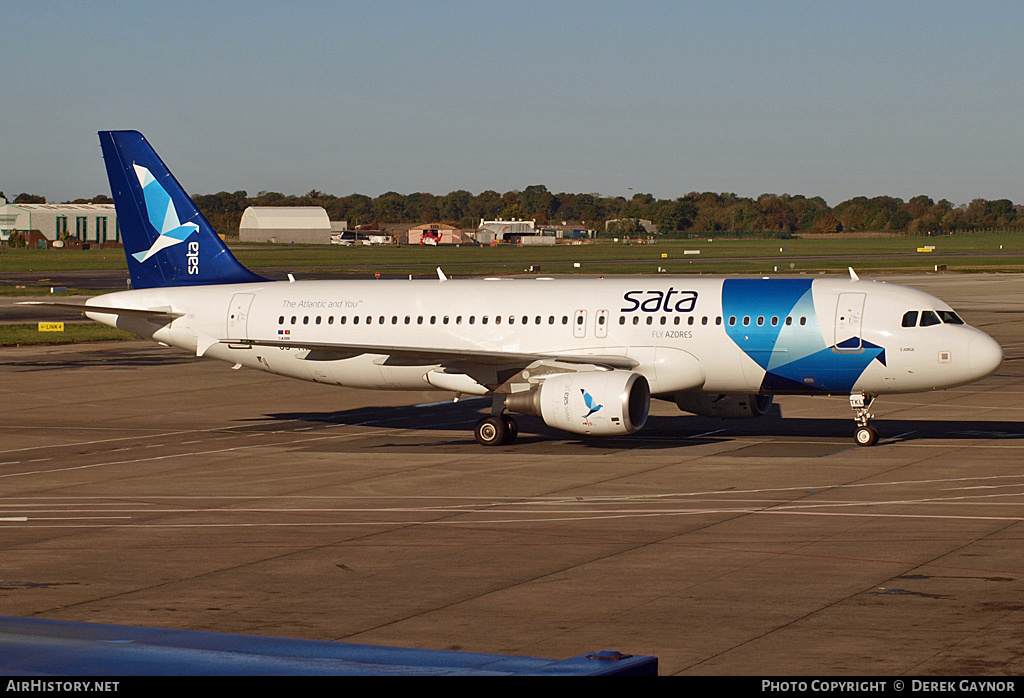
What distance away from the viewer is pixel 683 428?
39.5 m

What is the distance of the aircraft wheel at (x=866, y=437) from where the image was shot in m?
35.1

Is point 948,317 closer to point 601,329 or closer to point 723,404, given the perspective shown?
point 723,404

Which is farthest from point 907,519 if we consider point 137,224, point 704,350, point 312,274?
point 312,274

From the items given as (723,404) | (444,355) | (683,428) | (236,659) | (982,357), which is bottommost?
(683,428)

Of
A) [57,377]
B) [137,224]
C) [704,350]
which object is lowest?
[57,377]

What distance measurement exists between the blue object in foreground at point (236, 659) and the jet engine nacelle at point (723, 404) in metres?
30.2

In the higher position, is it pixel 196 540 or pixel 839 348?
pixel 839 348

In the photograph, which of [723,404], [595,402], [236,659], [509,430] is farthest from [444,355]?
[236,659]

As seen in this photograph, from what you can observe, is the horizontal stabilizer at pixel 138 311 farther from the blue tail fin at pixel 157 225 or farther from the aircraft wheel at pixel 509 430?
the aircraft wheel at pixel 509 430

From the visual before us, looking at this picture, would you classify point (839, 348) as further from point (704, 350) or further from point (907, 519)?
point (907, 519)

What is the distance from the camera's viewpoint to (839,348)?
34.4 meters

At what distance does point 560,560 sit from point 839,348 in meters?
15.2

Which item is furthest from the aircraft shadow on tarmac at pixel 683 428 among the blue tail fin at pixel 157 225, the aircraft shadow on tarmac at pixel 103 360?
the aircraft shadow on tarmac at pixel 103 360

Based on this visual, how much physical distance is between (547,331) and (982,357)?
11959 mm
